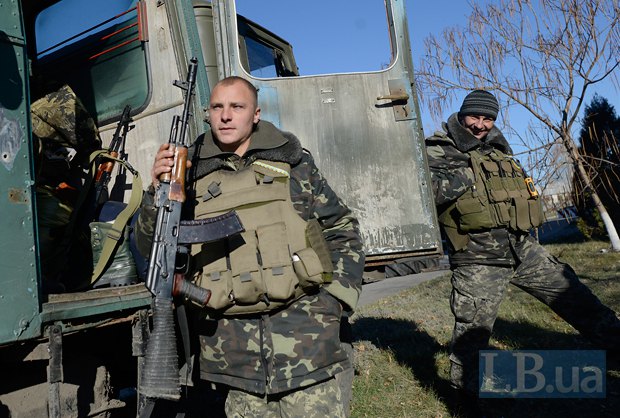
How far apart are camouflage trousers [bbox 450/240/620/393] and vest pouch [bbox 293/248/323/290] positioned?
194cm

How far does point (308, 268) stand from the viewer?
2.11 metres

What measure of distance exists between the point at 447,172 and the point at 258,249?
6.52ft

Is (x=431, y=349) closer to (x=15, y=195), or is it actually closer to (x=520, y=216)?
(x=520, y=216)

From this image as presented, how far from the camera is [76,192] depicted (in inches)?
131

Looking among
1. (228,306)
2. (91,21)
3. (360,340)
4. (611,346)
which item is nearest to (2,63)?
(228,306)

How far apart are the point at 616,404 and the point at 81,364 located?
128 inches

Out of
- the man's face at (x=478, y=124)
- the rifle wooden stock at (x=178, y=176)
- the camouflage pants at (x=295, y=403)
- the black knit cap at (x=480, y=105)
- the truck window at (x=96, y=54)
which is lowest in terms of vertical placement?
the camouflage pants at (x=295, y=403)

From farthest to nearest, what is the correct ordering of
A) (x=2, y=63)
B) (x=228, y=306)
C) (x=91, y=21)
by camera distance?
(x=91, y=21), (x=228, y=306), (x=2, y=63)

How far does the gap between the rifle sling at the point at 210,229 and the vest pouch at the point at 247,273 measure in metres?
0.08

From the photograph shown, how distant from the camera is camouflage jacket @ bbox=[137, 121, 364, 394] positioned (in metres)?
2.16

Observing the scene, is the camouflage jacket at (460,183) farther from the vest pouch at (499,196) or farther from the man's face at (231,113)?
the man's face at (231,113)

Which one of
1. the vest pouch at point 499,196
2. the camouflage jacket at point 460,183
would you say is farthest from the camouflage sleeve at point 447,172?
the vest pouch at point 499,196

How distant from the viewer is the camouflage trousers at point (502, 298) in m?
3.70

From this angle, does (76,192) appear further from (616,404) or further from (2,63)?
(616,404)
